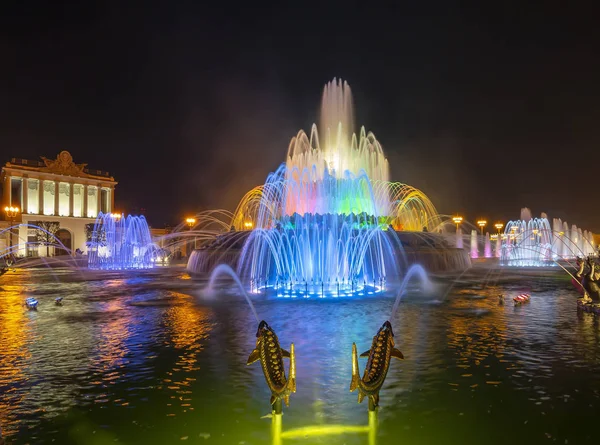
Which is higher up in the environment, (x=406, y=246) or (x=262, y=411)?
(x=406, y=246)

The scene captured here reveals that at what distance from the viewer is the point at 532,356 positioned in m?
9.16

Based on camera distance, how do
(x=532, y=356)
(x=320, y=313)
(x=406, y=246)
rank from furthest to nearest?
1. (x=406, y=246)
2. (x=320, y=313)
3. (x=532, y=356)

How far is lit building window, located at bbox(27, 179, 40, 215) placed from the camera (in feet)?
275

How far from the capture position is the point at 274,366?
21.0 ft

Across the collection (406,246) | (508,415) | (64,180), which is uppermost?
(64,180)

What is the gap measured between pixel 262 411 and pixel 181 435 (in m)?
1.18

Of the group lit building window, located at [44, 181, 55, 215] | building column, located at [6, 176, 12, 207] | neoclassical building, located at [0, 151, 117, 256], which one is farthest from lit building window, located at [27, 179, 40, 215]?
building column, located at [6, 176, 12, 207]

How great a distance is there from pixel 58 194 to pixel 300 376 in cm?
9177

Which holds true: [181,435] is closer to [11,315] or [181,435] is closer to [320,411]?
[320,411]

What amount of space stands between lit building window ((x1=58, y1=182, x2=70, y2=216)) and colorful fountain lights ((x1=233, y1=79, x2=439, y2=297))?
188 feet

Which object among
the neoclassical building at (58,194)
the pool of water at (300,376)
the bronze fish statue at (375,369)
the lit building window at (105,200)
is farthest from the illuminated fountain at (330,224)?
the lit building window at (105,200)

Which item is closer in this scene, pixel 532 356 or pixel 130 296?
pixel 532 356

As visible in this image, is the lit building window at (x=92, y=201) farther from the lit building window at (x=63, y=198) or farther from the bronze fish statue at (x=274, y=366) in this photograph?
the bronze fish statue at (x=274, y=366)

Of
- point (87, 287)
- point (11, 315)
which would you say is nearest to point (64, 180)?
point (87, 287)
